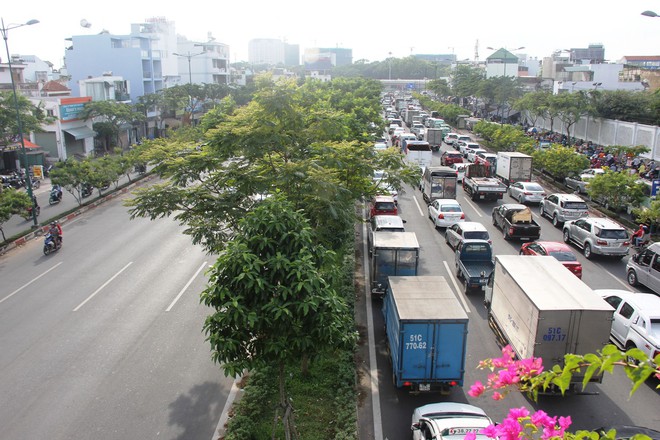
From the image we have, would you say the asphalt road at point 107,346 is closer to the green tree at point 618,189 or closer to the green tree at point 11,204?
the green tree at point 11,204

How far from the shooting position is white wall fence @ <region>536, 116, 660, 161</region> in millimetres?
39188

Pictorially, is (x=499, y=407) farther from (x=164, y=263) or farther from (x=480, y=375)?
(x=164, y=263)

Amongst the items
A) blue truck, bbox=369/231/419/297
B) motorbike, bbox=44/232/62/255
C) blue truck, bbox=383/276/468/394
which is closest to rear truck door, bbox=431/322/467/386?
blue truck, bbox=383/276/468/394

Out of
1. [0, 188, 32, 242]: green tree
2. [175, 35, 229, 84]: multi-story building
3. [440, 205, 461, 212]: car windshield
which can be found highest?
[175, 35, 229, 84]: multi-story building

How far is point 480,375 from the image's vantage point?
45.3 ft

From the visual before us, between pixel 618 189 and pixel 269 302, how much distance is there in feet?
79.2

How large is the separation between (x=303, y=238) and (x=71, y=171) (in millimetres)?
26688

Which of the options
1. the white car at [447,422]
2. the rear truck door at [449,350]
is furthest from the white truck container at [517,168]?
the white car at [447,422]

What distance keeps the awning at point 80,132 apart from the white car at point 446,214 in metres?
35.0

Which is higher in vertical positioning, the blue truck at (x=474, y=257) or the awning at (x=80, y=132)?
the awning at (x=80, y=132)

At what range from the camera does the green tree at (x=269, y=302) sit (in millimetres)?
8508

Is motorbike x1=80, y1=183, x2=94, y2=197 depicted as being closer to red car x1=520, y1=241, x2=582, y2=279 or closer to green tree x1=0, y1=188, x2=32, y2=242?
green tree x1=0, y1=188, x2=32, y2=242

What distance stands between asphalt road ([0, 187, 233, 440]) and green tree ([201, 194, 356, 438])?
12.5 ft

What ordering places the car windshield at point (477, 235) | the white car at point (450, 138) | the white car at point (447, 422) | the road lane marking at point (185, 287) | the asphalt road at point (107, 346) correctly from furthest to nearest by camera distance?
the white car at point (450, 138) → the car windshield at point (477, 235) → the road lane marking at point (185, 287) → the asphalt road at point (107, 346) → the white car at point (447, 422)
